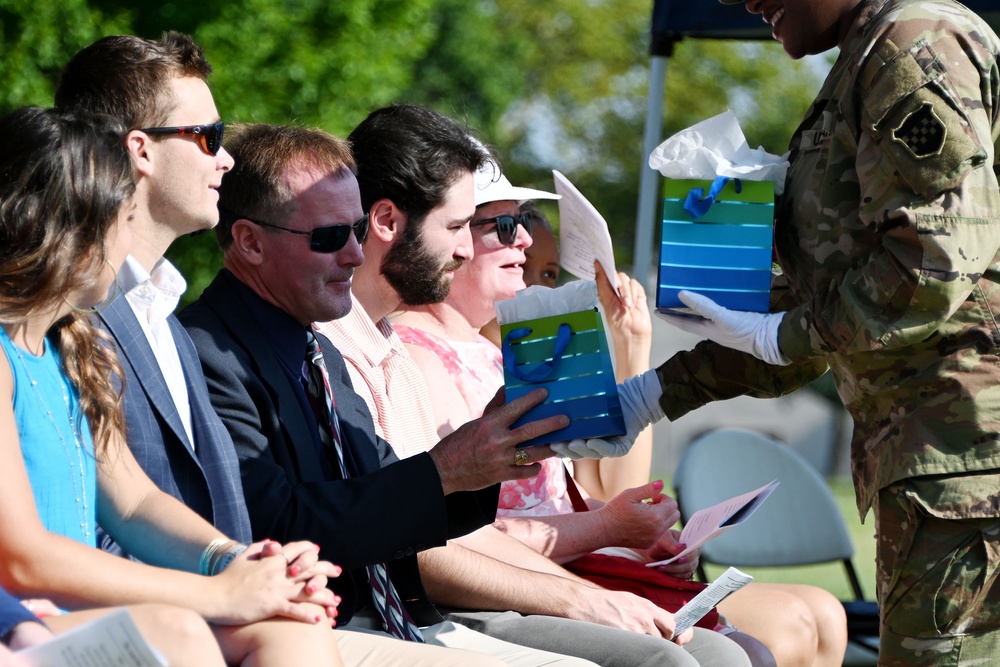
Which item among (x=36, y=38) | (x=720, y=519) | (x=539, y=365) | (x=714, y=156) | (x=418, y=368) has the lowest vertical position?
(x=36, y=38)

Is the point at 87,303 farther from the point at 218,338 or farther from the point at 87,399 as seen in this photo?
the point at 218,338

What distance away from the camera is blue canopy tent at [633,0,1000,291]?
5.57 metres

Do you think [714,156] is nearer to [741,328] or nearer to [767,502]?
[741,328]

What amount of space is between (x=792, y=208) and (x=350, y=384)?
1.21 meters

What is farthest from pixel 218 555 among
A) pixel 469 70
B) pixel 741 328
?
pixel 469 70

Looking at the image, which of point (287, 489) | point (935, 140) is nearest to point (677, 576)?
point (287, 489)

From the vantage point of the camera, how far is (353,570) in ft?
9.46

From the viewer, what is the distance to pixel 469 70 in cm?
2838

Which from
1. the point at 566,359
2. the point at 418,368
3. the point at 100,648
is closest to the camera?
Answer: the point at 100,648

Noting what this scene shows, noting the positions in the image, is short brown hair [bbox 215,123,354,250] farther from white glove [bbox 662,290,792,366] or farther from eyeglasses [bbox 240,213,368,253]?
white glove [bbox 662,290,792,366]

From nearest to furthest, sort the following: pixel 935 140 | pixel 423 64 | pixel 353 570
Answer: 1. pixel 935 140
2. pixel 353 570
3. pixel 423 64

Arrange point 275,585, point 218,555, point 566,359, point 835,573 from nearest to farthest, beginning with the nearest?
point 275,585 < point 218,555 < point 566,359 < point 835,573

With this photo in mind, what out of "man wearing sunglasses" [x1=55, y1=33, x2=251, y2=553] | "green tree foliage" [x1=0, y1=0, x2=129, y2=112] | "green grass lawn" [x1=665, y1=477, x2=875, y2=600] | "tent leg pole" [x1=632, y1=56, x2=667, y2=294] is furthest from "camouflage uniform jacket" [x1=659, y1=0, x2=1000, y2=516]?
"green tree foliage" [x1=0, y1=0, x2=129, y2=112]

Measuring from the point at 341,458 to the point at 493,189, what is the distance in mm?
1571
